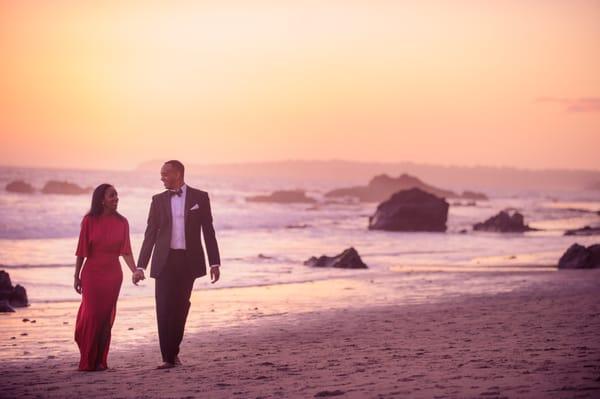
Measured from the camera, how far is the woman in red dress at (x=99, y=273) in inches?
327

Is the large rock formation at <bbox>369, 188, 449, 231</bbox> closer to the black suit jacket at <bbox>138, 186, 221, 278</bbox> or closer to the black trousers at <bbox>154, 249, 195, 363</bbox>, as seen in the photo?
the black suit jacket at <bbox>138, 186, 221, 278</bbox>

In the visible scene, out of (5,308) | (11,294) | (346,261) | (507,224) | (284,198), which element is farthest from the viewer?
(284,198)

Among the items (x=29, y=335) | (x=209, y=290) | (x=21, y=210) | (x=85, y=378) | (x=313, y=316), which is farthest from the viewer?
(x=21, y=210)

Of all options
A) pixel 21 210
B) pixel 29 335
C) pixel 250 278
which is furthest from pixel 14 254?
pixel 21 210

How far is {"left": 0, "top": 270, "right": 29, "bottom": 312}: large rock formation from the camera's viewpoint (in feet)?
44.4

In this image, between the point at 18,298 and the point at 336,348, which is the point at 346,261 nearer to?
the point at 18,298

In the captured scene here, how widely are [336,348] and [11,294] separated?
6760 mm

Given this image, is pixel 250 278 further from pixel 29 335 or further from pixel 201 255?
pixel 201 255

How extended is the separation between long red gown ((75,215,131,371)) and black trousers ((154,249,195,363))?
1.68ft

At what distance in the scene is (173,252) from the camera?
839 centimetres

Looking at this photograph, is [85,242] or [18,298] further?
[18,298]

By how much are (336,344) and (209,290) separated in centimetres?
735

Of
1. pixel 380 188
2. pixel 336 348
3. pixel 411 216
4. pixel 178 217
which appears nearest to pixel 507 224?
pixel 411 216

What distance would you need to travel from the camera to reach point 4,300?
13.3 metres
